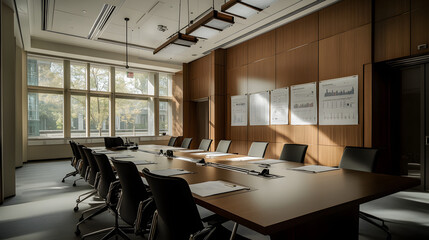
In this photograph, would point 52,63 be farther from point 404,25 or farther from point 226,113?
point 404,25

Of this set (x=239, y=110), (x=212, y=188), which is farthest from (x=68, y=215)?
(x=239, y=110)

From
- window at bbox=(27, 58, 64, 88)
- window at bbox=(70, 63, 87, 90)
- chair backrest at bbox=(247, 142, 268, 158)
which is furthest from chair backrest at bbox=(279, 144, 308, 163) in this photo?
window at bbox=(27, 58, 64, 88)

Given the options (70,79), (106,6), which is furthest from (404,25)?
(70,79)

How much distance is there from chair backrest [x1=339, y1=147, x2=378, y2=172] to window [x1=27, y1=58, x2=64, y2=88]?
10029 mm

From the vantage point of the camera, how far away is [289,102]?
653 centimetres

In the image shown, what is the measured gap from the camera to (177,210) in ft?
5.04

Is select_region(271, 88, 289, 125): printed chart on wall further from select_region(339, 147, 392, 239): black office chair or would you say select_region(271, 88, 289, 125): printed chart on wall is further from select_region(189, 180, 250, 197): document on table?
select_region(189, 180, 250, 197): document on table

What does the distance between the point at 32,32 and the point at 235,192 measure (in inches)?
344

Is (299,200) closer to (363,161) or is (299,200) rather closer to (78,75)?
(363,161)

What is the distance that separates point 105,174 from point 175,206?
5.33ft

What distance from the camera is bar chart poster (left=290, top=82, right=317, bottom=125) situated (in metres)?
5.92

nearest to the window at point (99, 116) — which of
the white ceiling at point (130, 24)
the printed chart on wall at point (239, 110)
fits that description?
the white ceiling at point (130, 24)

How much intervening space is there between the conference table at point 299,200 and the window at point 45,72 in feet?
30.0

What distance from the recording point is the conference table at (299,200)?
4.42 feet
